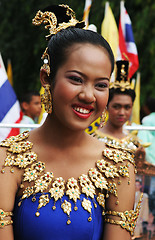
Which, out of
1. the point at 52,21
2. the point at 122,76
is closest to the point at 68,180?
the point at 52,21

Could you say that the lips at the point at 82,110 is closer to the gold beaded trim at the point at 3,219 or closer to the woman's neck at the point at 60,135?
the woman's neck at the point at 60,135

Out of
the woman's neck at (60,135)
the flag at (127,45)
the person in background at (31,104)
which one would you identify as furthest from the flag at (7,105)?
the woman's neck at (60,135)

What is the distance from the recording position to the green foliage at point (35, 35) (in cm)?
1077

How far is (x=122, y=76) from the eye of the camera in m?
5.44

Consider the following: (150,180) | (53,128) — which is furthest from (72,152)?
(150,180)

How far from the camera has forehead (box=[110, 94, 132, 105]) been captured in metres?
5.18

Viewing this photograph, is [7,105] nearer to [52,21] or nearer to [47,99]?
[52,21]

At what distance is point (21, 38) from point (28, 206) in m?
10.7

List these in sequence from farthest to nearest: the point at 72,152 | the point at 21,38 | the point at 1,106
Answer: the point at 21,38
the point at 1,106
the point at 72,152

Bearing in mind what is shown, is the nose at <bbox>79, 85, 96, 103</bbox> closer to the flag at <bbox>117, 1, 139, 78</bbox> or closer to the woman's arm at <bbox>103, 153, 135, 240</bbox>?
the woman's arm at <bbox>103, 153, 135, 240</bbox>

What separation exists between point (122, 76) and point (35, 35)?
7187mm

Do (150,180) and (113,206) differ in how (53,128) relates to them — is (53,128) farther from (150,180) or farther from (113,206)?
(150,180)

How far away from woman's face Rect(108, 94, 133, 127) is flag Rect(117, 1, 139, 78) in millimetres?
2040

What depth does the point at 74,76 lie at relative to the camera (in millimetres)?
2012
